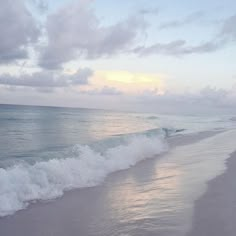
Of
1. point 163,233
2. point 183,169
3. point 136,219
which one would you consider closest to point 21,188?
point 136,219

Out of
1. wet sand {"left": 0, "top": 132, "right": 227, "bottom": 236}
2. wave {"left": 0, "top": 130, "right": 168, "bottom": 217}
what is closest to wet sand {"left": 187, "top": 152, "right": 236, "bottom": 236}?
wet sand {"left": 0, "top": 132, "right": 227, "bottom": 236}

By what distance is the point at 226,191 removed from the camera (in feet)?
33.8

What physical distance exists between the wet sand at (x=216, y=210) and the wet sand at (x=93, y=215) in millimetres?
609

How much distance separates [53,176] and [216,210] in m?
5.37

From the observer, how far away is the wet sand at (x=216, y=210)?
7.19 meters

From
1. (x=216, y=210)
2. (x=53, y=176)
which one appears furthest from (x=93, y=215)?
(x=53, y=176)

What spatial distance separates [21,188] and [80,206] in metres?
1.90

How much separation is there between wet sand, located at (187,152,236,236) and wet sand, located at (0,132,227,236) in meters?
0.61

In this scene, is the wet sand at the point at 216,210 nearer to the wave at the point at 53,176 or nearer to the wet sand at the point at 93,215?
the wet sand at the point at 93,215

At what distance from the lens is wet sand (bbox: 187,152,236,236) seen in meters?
7.19

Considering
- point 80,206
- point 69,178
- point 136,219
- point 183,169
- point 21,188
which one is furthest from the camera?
point 183,169

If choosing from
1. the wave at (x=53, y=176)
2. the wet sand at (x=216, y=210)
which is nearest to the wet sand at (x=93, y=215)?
the wave at (x=53, y=176)

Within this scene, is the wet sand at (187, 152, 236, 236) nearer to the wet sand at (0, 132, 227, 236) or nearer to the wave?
the wet sand at (0, 132, 227, 236)

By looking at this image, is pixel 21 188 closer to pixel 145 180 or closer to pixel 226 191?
pixel 145 180
